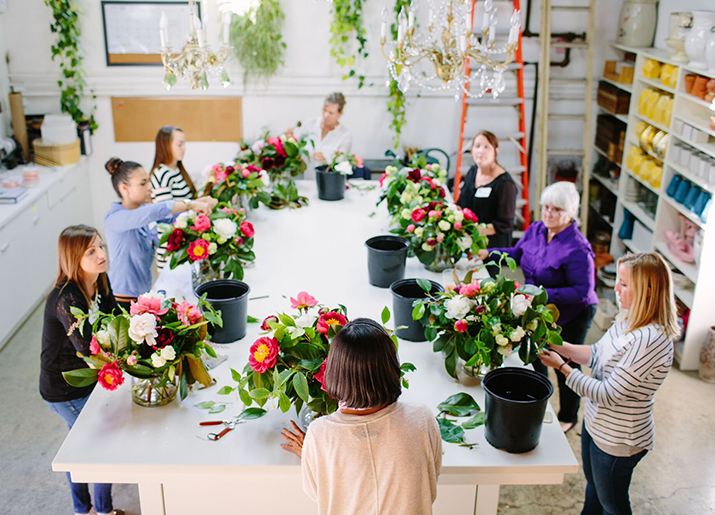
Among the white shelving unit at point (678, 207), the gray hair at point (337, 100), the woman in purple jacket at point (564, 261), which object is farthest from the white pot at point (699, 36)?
the gray hair at point (337, 100)

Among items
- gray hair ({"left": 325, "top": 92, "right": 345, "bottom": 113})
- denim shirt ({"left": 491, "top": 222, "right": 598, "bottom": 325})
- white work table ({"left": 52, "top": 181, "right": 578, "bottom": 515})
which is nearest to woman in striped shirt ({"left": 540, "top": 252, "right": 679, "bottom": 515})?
white work table ({"left": 52, "top": 181, "right": 578, "bottom": 515})

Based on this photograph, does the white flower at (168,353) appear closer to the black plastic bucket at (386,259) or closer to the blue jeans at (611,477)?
the black plastic bucket at (386,259)

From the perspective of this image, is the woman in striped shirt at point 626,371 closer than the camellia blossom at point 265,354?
No

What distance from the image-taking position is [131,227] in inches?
125

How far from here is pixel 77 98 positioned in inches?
214

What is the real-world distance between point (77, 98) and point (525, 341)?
4.60m

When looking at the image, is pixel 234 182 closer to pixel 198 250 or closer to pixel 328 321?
pixel 198 250

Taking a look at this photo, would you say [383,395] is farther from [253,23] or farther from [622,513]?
[253,23]

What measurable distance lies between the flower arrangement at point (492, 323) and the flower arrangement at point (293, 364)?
0.26 m

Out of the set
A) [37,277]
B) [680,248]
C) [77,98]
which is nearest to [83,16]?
[77,98]

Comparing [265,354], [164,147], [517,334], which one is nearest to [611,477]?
[517,334]

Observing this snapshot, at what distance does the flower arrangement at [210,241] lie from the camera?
2.58 meters

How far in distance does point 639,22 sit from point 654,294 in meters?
3.63

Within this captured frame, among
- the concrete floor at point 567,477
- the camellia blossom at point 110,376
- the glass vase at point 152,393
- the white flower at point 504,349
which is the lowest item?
the concrete floor at point 567,477
